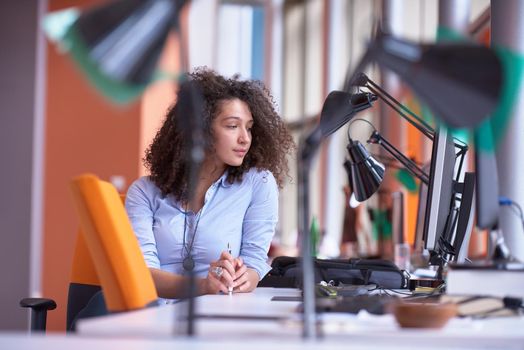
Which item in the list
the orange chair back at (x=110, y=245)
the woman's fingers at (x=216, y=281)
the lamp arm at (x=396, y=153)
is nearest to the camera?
the orange chair back at (x=110, y=245)

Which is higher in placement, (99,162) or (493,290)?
(99,162)

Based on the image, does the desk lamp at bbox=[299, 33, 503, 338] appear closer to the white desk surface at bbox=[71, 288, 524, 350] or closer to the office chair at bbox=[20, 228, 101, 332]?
the white desk surface at bbox=[71, 288, 524, 350]

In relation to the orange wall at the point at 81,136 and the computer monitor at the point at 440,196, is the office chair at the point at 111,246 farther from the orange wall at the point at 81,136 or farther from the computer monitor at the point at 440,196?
the orange wall at the point at 81,136

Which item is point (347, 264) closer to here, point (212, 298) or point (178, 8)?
point (212, 298)

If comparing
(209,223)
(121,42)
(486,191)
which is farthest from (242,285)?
(121,42)

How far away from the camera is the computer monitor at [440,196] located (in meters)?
2.42

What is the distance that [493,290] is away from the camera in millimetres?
1755

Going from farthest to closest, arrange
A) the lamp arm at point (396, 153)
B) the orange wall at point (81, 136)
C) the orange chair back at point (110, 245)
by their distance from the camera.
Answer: the orange wall at point (81, 136) < the lamp arm at point (396, 153) < the orange chair back at point (110, 245)

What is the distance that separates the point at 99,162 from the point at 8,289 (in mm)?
2672

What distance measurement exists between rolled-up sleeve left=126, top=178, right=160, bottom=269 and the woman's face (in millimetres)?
277

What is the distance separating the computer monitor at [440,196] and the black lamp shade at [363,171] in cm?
24

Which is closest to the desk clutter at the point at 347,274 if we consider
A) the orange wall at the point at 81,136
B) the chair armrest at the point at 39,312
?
the chair armrest at the point at 39,312

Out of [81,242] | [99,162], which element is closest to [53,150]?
[99,162]

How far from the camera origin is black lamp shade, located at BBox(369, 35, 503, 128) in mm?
→ 1295
